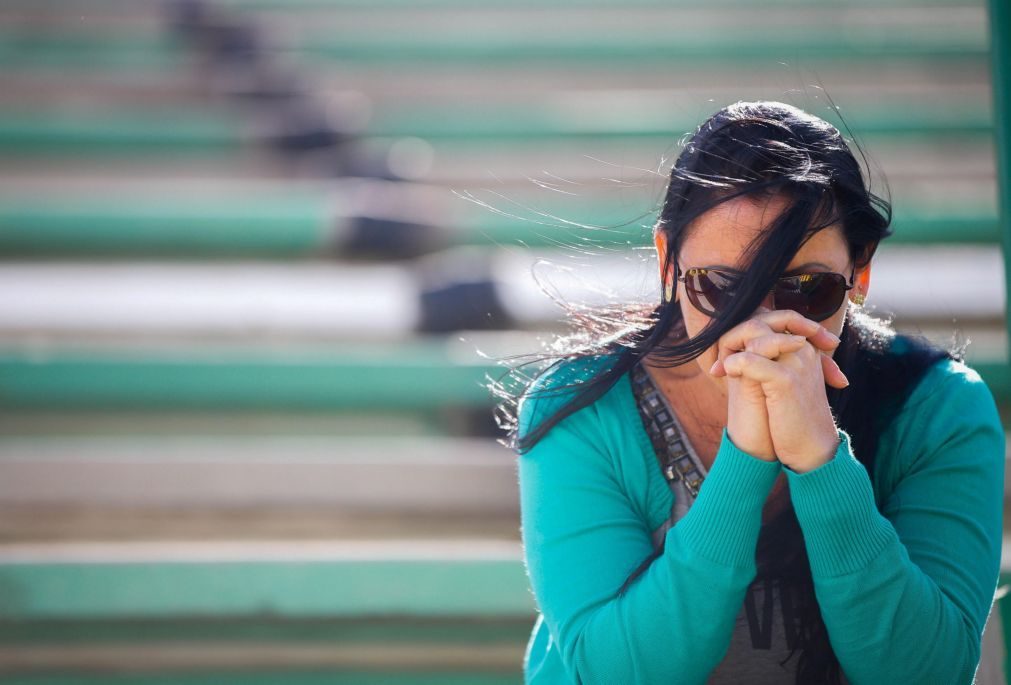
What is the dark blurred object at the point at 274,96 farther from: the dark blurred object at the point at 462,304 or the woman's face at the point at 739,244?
the woman's face at the point at 739,244

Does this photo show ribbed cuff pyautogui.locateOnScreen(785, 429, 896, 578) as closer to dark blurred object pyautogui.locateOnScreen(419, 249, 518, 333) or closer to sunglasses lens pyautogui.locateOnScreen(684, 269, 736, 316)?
sunglasses lens pyautogui.locateOnScreen(684, 269, 736, 316)

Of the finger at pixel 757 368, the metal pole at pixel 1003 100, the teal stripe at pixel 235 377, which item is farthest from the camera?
the teal stripe at pixel 235 377

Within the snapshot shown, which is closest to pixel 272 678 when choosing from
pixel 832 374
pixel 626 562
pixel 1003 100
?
pixel 626 562

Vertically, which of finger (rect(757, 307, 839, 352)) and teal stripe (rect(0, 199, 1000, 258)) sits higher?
finger (rect(757, 307, 839, 352))

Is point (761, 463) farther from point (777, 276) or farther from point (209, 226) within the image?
point (209, 226)

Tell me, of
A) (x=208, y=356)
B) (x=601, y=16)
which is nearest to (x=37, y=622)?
(x=208, y=356)

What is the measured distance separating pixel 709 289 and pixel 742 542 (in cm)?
25

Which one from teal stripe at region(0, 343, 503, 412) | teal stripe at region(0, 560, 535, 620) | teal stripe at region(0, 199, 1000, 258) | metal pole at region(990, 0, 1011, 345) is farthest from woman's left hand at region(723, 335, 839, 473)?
teal stripe at region(0, 199, 1000, 258)

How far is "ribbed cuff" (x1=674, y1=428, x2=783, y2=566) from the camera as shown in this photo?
38.7 inches

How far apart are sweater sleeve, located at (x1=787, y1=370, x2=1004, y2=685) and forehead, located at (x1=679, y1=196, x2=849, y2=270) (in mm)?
184

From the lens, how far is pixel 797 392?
3.19 ft

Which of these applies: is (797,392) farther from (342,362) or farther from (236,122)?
(236,122)

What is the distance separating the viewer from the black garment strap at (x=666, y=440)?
112cm

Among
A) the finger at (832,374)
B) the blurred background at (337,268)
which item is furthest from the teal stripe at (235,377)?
the finger at (832,374)
